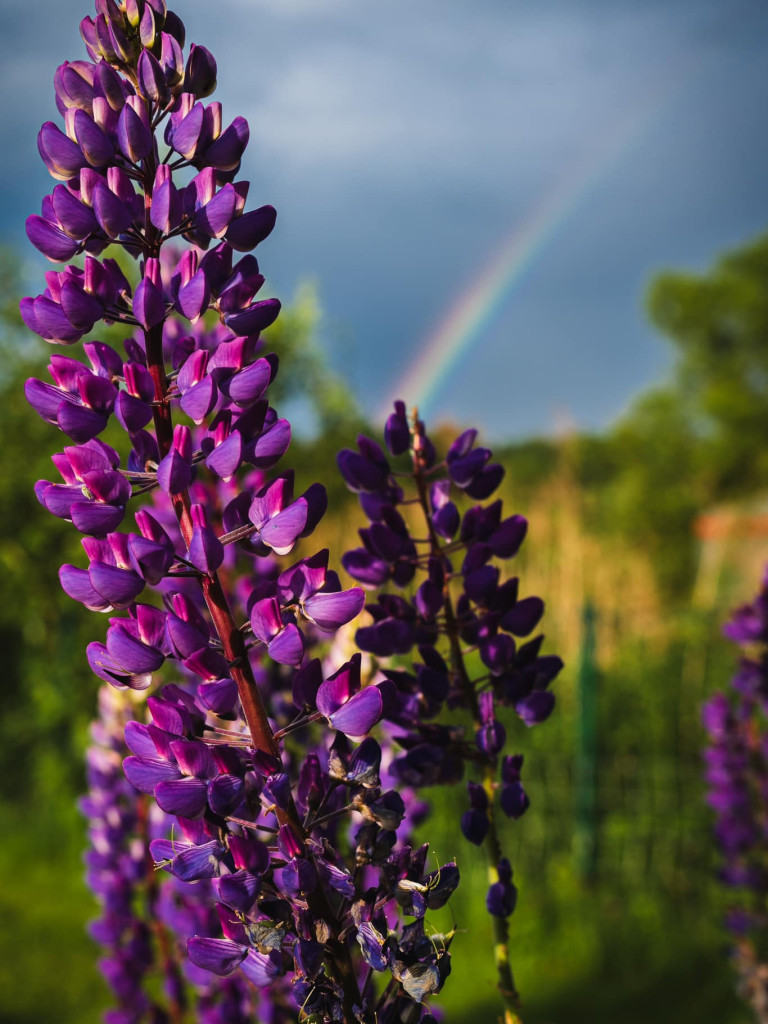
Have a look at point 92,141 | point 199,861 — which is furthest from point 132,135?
point 199,861

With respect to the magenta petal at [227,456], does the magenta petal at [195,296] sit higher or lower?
higher

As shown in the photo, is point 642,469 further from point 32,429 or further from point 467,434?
point 467,434

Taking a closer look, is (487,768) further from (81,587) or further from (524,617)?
(81,587)

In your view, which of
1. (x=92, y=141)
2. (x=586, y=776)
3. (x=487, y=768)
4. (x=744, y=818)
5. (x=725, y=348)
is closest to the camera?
(x=92, y=141)

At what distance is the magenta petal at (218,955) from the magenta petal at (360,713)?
7.8 inches

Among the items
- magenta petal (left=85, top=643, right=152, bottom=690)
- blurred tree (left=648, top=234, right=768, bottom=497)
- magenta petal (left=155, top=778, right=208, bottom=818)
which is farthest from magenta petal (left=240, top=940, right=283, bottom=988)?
blurred tree (left=648, top=234, right=768, bottom=497)

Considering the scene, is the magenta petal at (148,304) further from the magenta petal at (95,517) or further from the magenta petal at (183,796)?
the magenta petal at (183,796)

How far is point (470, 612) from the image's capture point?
3.44ft

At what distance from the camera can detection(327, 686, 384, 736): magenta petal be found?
73 centimetres

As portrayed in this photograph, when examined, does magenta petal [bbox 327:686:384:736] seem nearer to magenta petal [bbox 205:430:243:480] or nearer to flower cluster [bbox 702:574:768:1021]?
magenta petal [bbox 205:430:243:480]

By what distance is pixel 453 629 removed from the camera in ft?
3.35

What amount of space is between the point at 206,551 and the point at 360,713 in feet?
0.58

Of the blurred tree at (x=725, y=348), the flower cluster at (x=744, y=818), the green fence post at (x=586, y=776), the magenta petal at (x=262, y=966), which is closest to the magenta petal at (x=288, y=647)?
the magenta petal at (x=262, y=966)

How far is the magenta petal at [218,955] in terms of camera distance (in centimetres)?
74
